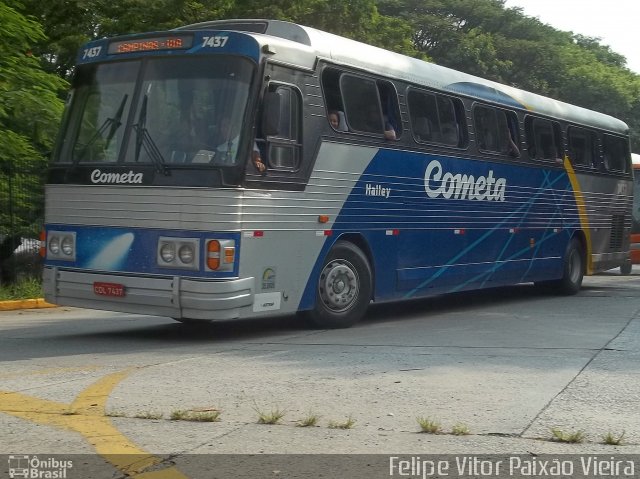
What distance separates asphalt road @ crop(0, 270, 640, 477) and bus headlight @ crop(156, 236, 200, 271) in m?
0.86

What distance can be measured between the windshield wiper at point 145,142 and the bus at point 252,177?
0.05ft

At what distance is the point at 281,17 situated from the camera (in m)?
23.7

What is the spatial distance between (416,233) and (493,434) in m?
7.22

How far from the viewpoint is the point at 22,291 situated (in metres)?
17.0

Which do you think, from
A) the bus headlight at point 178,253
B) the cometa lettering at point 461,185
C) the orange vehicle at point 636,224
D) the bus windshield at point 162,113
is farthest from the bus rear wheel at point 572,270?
the orange vehicle at point 636,224

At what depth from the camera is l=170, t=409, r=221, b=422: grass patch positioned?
653 centimetres

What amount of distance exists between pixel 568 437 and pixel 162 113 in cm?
601

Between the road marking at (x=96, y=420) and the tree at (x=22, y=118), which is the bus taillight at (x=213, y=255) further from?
the tree at (x=22, y=118)

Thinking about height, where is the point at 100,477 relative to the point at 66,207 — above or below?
below

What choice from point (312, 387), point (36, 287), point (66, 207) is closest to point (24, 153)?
point (36, 287)

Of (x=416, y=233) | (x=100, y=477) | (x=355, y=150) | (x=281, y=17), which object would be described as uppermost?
(x=281, y=17)

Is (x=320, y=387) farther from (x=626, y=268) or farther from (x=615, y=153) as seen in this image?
(x=626, y=268)

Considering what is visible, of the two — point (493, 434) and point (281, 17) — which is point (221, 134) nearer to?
point (493, 434)

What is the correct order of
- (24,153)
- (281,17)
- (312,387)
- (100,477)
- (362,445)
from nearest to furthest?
1. (100,477)
2. (362,445)
3. (312,387)
4. (24,153)
5. (281,17)
